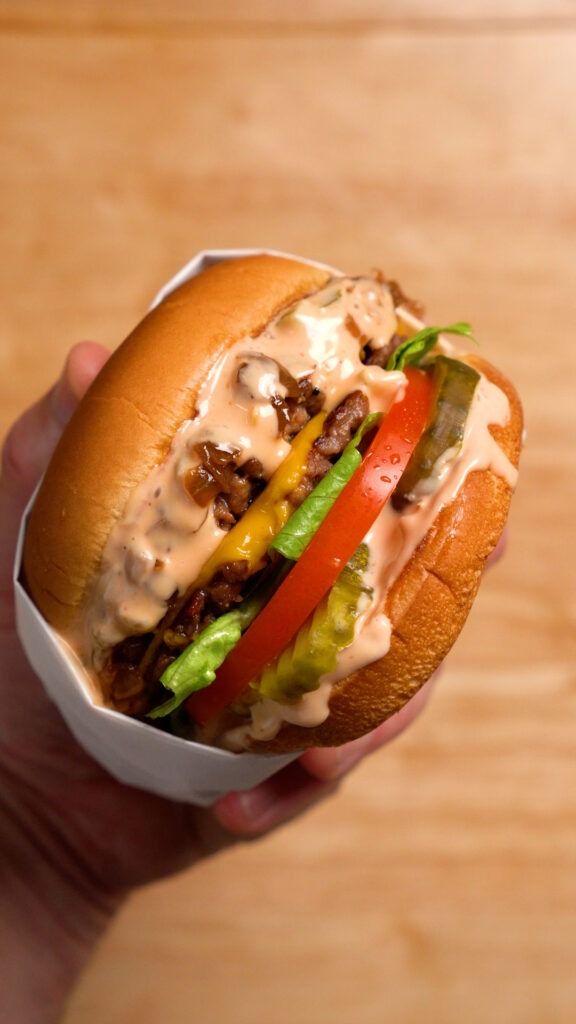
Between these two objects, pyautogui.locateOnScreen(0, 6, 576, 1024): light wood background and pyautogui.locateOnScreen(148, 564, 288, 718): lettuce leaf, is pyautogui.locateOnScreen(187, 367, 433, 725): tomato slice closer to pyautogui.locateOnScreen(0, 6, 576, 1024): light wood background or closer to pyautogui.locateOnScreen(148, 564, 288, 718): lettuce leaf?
pyautogui.locateOnScreen(148, 564, 288, 718): lettuce leaf

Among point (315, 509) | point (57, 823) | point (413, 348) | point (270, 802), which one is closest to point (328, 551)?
point (315, 509)

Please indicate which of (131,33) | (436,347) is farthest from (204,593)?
(131,33)

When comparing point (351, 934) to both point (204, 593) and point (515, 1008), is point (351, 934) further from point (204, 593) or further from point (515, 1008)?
point (204, 593)

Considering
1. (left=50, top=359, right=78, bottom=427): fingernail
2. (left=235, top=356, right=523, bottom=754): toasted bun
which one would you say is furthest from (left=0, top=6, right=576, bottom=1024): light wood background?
(left=235, top=356, right=523, bottom=754): toasted bun

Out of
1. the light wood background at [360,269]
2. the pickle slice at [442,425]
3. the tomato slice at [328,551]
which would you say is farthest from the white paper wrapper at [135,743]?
the light wood background at [360,269]

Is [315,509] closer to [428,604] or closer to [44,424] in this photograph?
[428,604]

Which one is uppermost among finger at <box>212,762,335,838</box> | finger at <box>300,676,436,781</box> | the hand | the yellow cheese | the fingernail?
the yellow cheese

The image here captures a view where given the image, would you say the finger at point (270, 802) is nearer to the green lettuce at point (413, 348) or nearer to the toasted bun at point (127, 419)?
the toasted bun at point (127, 419)
